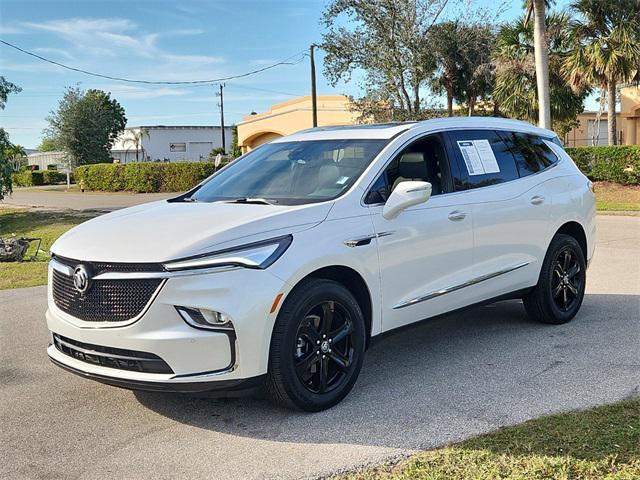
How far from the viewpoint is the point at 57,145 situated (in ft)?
164

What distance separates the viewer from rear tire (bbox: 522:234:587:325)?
6.05m

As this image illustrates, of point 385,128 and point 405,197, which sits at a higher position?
point 385,128

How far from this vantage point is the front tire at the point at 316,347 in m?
3.90

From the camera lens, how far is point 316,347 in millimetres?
4133

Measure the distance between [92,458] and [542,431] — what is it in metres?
2.55

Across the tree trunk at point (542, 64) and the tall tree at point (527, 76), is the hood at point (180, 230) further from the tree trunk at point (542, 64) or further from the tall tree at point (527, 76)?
the tall tree at point (527, 76)

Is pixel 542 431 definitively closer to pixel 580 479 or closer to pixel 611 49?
pixel 580 479

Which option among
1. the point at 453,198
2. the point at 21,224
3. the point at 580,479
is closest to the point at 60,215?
the point at 21,224

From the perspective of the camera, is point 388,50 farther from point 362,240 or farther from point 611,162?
point 362,240

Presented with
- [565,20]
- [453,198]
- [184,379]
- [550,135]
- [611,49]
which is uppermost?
[565,20]

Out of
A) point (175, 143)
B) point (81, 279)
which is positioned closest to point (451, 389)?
point (81, 279)

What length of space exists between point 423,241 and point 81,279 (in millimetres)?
2345

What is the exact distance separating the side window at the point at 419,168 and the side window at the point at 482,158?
0.55ft

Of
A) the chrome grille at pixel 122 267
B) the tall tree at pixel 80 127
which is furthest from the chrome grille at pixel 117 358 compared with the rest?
the tall tree at pixel 80 127
